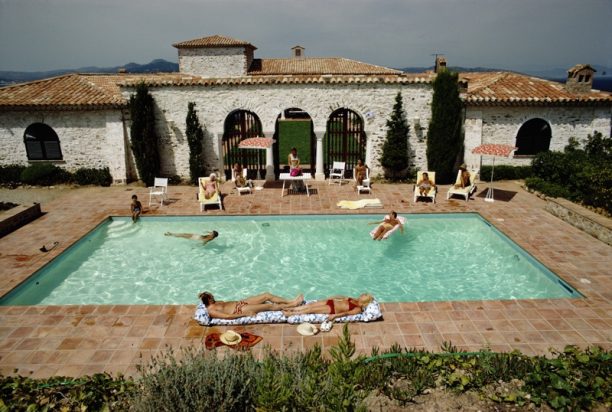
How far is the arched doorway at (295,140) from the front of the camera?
21.3m

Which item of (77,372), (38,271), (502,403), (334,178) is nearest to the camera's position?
(502,403)

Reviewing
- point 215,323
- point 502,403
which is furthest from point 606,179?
point 215,323

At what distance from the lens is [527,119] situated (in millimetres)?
18312

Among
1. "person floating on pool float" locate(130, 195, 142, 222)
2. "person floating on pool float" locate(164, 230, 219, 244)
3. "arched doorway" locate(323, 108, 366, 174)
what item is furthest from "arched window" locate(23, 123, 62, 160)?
"arched doorway" locate(323, 108, 366, 174)

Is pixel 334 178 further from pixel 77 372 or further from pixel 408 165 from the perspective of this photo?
pixel 77 372

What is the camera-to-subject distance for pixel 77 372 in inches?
271

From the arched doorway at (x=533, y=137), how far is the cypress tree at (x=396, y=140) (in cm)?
521

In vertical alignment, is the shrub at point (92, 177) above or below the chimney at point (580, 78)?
below

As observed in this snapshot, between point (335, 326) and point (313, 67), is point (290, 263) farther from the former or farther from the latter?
point (313, 67)

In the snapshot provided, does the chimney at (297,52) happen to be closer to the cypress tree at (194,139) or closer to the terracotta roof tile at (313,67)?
the terracotta roof tile at (313,67)

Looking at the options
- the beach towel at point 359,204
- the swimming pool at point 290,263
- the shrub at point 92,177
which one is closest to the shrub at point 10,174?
the shrub at point 92,177

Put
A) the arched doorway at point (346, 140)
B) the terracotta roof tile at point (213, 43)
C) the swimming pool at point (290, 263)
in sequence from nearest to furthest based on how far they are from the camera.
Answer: the swimming pool at point (290, 263) < the arched doorway at point (346, 140) < the terracotta roof tile at point (213, 43)

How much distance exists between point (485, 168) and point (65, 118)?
19108 mm

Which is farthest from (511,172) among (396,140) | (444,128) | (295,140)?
(295,140)
